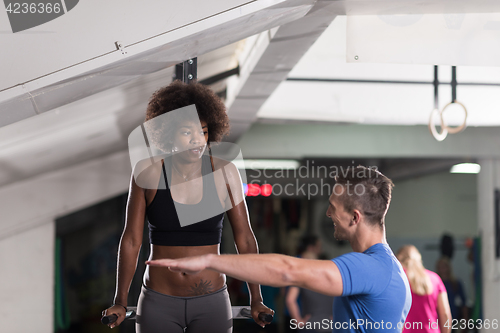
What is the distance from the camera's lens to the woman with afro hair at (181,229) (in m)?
1.48

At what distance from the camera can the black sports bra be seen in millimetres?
1472

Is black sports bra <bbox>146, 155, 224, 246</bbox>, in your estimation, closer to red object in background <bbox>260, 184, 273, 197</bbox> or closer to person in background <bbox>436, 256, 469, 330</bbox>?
person in background <bbox>436, 256, 469, 330</bbox>

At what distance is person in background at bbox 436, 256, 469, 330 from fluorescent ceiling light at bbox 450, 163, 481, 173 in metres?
1.15

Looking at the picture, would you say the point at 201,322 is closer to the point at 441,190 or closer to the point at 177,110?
the point at 177,110

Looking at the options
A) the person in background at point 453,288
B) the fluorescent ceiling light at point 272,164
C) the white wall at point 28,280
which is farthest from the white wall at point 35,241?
the person in background at point 453,288

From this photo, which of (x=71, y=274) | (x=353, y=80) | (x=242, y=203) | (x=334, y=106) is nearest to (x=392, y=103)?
(x=334, y=106)

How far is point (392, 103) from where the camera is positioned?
4.70 m

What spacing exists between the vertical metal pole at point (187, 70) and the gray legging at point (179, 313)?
0.78m

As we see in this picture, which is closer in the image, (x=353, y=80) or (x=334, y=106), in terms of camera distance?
(x=353, y=80)

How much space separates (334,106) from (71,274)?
376cm

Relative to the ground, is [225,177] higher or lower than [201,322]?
higher

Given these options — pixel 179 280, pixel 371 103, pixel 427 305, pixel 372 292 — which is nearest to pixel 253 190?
pixel 371 103

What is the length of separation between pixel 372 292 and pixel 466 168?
5286 mm

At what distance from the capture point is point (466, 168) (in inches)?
231
